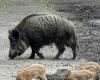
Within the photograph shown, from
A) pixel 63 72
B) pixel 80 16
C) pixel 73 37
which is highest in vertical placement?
pixel 63 72

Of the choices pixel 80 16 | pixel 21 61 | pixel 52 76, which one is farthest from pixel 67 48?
pixel 80 16

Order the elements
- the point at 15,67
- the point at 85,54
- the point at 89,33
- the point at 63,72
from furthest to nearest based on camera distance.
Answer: the point at 89,33
the point at 85,54
the point at 15,67
the point at 63,72

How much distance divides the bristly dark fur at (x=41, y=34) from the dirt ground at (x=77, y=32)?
0.36 metres

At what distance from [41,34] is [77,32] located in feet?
18.6

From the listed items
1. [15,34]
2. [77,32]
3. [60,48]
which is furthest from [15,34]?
[77,32]

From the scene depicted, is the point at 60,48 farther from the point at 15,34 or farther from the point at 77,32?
the point at 77,32

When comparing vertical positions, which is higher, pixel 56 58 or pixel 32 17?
pixel 32 17

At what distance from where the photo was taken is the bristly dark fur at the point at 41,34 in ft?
53.1

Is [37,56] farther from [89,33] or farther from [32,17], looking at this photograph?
[89,33]

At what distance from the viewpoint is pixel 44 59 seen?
631 inches

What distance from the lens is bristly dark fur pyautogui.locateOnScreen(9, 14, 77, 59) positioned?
16188 millimetres

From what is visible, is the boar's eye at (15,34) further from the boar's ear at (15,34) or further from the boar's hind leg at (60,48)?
the boar's hind leg at (60,48)

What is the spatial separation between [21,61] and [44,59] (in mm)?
773

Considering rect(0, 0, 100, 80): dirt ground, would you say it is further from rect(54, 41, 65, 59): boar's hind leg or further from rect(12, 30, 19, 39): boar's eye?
rect(12, 30, 19, 39): boar's eye
